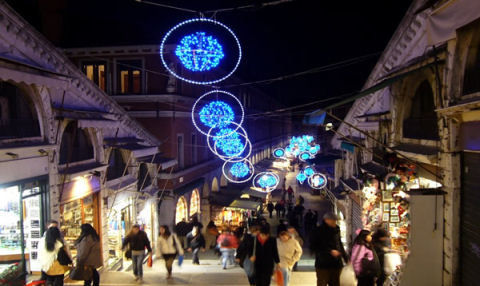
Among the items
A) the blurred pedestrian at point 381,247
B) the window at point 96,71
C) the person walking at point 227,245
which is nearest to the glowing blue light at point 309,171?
the person walking at point 227,245

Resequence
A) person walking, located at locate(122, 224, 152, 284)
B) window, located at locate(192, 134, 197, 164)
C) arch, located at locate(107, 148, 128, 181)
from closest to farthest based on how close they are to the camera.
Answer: person walking, located at locate(122, 224, 152, 284) → arch, located at locate(107, 148, 128, 181) → window, located at locate(192, 134, 197, 164)

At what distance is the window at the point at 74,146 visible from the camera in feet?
→ 38.9

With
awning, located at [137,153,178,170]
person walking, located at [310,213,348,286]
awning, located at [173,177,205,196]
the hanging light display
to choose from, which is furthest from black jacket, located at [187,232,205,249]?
the hanging light display

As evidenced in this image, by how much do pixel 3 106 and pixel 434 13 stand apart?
34.0 ft

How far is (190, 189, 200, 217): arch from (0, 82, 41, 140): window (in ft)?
49.7

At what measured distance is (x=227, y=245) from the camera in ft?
38.7

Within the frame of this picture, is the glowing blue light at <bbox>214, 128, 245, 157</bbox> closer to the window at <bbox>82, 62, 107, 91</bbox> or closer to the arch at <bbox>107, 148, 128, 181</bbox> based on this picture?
the arch at <bbox>107, 148, 128, 181</bbox>

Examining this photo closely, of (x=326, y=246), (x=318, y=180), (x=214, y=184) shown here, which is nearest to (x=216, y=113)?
(x=318, y=180)

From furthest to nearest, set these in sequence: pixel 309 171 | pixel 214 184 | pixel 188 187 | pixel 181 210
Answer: pixel 214 184, pixel 309 171, pixel 188 187, pixel 181 210

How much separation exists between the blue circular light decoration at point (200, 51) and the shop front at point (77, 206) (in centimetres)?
535

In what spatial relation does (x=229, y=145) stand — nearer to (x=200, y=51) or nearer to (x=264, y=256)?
(x=200, y=51)

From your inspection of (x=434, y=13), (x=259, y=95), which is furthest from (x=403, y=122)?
(x=259, y=95)

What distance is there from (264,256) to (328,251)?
48.6 inches

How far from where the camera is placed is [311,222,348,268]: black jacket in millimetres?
6926
